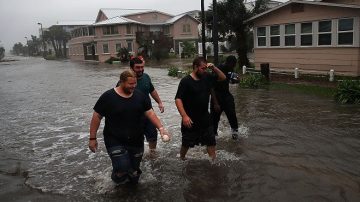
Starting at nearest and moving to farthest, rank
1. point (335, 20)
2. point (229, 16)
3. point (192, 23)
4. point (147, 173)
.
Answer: point (147, 173) < point (335, 20) < point (229, 16) < point (192, 23)

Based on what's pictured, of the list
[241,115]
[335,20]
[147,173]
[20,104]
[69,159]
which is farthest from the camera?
[335,20]

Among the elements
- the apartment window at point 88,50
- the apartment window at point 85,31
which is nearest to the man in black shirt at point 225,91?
the apartment window at point 88,50

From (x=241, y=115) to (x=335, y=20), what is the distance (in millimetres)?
9448

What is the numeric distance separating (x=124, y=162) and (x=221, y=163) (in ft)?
7.49

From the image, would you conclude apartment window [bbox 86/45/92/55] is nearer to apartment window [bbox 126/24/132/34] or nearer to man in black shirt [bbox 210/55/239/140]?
apartment window [bbox 126/24/132/34]

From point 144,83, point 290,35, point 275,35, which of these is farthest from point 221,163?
point 275,35

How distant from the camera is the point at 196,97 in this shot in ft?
21.4

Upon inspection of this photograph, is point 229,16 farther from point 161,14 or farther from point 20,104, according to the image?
point 161,14

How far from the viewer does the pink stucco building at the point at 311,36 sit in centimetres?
1773

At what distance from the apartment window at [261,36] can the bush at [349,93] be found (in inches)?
404

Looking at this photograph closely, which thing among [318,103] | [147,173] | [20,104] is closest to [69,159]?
[147,173]

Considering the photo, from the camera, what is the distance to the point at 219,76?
7.17m

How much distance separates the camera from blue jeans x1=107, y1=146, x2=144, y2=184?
5.57 metres

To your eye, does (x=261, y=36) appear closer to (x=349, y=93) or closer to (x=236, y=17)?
(x=236, y=17)
